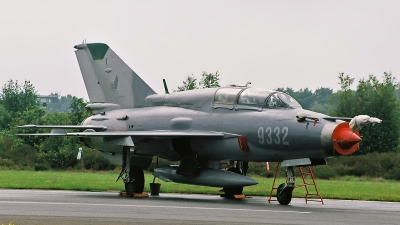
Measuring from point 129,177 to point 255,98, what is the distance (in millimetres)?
4325

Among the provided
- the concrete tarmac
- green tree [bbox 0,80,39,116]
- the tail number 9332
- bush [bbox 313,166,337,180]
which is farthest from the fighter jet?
green tree [bbox 0,80,39,116]

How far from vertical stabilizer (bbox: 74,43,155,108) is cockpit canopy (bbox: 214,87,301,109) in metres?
3.69


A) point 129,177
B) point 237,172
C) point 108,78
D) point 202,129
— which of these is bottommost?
point 129,177

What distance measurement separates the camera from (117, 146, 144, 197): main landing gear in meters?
21.8

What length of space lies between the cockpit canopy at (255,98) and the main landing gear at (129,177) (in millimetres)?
2930

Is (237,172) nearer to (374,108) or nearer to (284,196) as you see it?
(284,196)

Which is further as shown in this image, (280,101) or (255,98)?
(255,98)

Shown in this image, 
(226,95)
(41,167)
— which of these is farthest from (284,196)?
(41,167)

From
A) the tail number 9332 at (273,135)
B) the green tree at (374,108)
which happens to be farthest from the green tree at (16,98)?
the tail number 9332 at (273,135)

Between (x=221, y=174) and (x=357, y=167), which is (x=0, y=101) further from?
→ (x=221, y=174)

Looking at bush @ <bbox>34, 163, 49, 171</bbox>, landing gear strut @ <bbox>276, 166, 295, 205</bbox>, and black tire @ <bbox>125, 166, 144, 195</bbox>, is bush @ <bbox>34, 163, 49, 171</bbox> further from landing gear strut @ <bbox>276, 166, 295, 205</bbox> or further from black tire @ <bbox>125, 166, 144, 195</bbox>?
landing gear strut @ <bbox>276, 166, 295, 205</bbox>

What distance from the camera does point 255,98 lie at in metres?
20.4

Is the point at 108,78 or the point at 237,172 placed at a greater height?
the point at 108,78

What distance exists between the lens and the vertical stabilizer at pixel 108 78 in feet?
79.9
